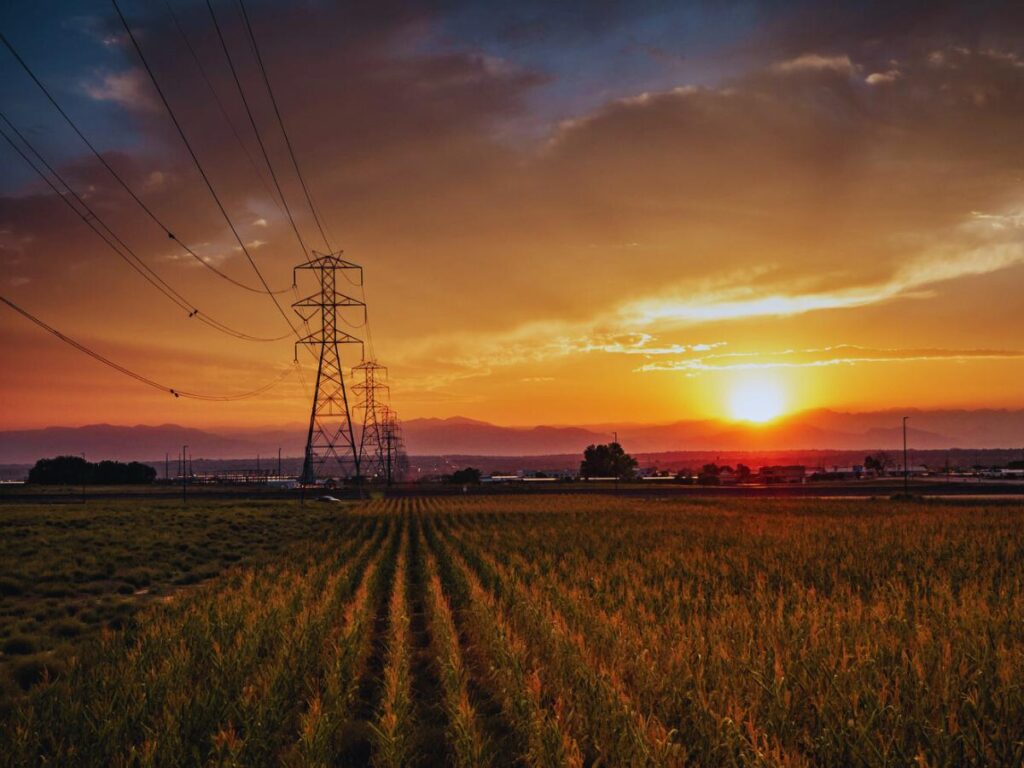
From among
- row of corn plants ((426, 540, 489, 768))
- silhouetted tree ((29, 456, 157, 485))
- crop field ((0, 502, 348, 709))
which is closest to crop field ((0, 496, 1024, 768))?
row of corn plants ((426, 540, 489, 768))

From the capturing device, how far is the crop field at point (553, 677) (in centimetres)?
798

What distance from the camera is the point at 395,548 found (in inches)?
1411

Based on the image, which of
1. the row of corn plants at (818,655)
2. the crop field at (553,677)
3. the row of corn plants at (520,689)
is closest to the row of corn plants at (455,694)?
the crop field at (553,677)

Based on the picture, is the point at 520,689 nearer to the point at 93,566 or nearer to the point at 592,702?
the point at 592,702

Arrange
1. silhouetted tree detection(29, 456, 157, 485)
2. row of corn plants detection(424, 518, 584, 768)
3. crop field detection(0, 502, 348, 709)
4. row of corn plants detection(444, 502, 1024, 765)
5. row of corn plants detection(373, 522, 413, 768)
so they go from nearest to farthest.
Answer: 1. row of corn plants detection(444, 502, 1024, 765)
2. row of corn plants detection(424, 518, 584, 768)
3. row of corn plants detection(373, 522, 413, 768)
4. crop field detection(0, 502, 348, 709)
5. silhouetted tree detection(29, 456, 157, 485)

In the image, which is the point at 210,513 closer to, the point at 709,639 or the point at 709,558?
the point at 709,558

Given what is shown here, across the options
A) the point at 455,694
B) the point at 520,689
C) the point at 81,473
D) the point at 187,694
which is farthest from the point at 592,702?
the point at 81,473

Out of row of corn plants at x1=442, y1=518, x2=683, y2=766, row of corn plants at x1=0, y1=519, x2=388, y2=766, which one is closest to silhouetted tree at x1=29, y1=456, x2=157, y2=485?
row of corn plants at x1=0, y1=519, x2=388, y2=766

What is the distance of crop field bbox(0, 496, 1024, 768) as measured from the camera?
7.98 metres

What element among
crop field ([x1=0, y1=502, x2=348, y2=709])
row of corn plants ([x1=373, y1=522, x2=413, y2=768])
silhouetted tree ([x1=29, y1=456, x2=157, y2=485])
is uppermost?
row of corn plants ([x1=373, y1=522, x2=413, y2=768])

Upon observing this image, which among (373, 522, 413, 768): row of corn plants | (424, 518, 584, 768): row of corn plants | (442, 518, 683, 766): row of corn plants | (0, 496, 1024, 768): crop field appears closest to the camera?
(442, 518, 683, 766): row of corn plants

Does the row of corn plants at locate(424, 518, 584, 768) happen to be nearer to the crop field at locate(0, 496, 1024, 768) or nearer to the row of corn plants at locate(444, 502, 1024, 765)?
the crop field at locate(0, 496, 1024, 768)

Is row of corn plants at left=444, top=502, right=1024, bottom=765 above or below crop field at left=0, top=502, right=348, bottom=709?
above

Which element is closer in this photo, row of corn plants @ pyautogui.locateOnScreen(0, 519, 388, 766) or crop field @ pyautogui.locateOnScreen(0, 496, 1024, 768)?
crop field @ pyautogui.locateOnScreen(0, 496, 1024, 768)
